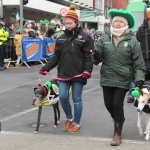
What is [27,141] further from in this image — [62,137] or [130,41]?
[130,41]

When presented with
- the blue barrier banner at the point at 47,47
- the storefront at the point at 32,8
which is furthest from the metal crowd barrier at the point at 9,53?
the storefront at the point at 32,8

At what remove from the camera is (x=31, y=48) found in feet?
47.1

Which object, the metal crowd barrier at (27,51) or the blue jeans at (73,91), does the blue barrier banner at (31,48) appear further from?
the blue jeans at (73,91)

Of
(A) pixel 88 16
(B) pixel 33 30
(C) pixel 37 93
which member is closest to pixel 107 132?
(C) pixel 37 93

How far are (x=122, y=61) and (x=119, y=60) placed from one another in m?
0.04

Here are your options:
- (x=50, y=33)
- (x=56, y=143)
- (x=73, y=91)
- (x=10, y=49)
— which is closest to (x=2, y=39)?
(x=10, y=49)

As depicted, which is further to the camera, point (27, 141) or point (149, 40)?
point (149, 40)

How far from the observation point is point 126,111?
6.75m

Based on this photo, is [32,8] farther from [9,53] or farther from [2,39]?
[2,39]

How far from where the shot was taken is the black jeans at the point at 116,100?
4789mm

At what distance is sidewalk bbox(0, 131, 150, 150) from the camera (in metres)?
4.73

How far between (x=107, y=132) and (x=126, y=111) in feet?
4.64

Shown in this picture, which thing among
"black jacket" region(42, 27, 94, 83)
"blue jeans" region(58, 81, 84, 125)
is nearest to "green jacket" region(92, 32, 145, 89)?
"black jacket" region(42, 27, 94, 83)

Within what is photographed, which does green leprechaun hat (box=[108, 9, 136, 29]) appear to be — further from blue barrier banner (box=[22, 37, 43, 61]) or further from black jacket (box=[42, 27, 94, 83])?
blue barrier banner (box=[22, 37, 43, 61])
